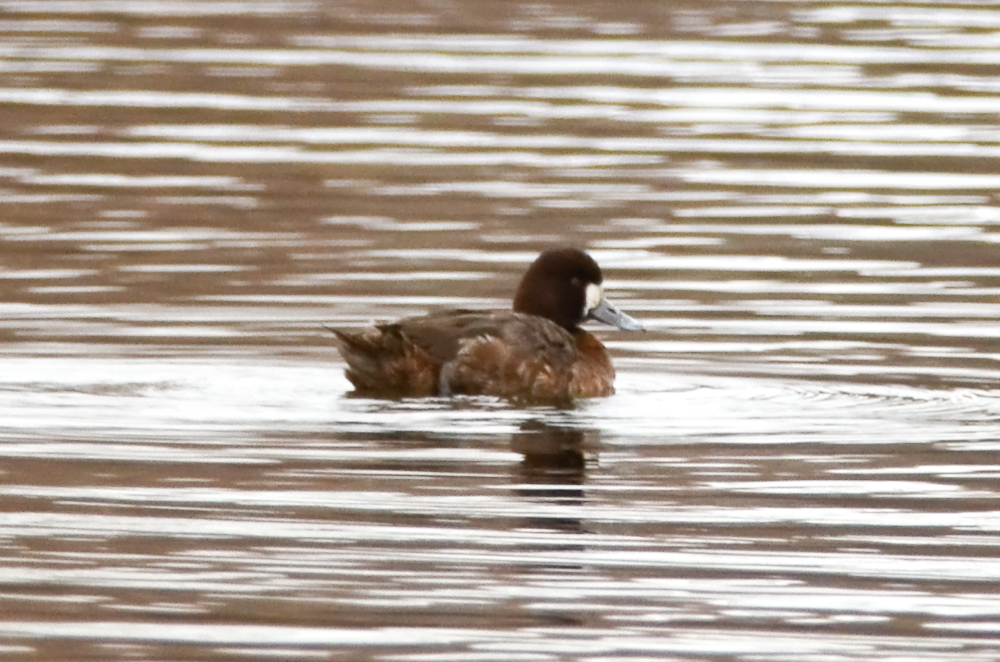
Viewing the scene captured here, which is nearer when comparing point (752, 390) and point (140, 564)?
point (140, 564)

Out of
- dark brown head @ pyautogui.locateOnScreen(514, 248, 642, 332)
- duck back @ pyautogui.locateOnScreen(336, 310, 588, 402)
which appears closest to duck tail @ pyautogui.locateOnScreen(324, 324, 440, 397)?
duck back @ pyautogui.locateOnScreen(336, 310, 588, 402)

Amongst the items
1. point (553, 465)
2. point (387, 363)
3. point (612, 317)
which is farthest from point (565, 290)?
point (553, 465)

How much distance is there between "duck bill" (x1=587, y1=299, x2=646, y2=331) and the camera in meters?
Result: 11.9

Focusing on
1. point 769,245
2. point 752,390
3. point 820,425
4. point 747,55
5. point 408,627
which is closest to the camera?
point 408,627

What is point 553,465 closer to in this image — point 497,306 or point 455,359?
point 455,359

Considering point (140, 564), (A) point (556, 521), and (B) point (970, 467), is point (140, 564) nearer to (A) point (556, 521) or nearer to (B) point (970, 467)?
(A) point (556, 521)

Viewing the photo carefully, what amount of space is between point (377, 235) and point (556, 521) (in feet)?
21.8

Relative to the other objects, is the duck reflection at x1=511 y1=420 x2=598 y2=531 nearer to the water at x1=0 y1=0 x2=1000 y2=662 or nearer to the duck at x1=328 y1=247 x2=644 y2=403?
the water at x1=0 y1=0 x2=1000 y2=662

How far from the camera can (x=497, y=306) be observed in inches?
530

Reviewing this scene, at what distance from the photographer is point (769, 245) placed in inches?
575

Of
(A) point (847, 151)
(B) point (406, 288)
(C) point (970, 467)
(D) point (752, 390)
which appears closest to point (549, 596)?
(C) point (970, 467)

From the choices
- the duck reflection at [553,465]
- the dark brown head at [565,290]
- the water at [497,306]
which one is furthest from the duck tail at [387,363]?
the dark brown head at [565,290]

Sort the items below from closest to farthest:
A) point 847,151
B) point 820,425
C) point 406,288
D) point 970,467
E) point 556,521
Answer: point 556,521 → point 970,467 → point 820,425 → point 406,288 → point 847,151

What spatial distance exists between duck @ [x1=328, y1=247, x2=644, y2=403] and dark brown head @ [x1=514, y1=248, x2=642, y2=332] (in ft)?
1.53
